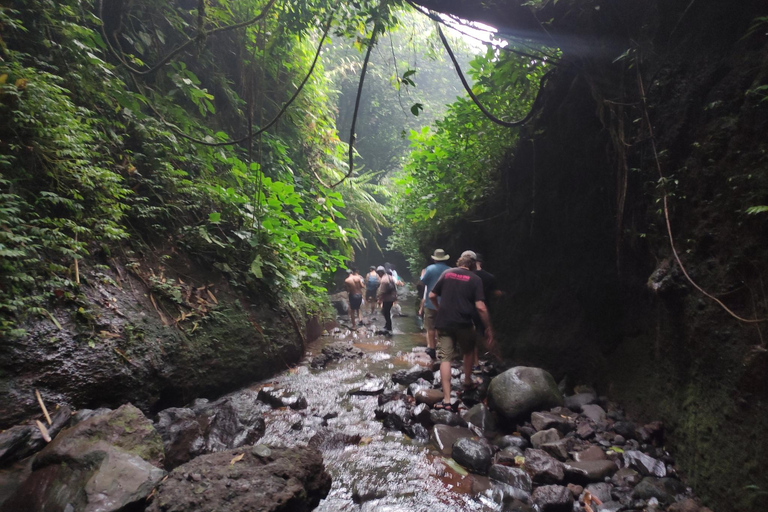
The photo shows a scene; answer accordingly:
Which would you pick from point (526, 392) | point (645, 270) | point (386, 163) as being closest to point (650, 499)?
point (526, 392)

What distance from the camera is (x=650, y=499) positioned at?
8.96 ft

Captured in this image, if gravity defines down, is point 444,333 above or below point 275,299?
below

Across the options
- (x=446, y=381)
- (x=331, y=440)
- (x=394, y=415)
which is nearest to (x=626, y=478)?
(x=446, y=381)

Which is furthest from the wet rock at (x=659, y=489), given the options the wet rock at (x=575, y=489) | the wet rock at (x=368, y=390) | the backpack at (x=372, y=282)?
the backpack at (x=372, y=282)

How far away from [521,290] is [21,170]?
7013 millimetres

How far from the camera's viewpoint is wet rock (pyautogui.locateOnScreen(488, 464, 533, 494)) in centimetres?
303

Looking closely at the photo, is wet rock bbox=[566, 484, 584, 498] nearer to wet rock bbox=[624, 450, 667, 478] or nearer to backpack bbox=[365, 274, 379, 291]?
wet rock bbox=[624, 450, 667, 478]

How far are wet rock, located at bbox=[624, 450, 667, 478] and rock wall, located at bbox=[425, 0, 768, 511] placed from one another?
174 millimetres

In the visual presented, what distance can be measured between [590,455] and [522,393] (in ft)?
3.31

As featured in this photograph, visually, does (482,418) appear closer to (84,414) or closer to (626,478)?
(626,478)

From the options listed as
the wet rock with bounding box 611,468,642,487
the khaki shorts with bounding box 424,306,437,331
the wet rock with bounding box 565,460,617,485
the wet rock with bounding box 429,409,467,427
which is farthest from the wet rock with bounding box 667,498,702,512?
the khaki shorts with bounding box 424,306,437,331

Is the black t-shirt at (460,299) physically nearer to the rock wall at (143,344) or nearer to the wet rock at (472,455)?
the wet rock at (472,455)

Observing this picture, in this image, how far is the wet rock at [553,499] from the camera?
2736 mm

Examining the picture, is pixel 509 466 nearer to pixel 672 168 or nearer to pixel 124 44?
pixel 672 168
